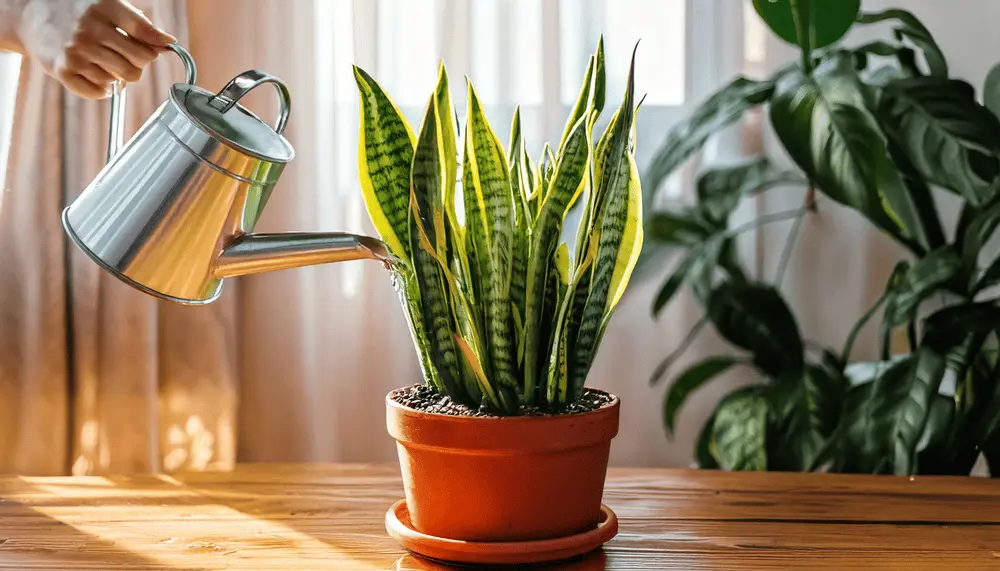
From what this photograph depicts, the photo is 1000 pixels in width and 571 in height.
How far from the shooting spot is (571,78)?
1.81 m

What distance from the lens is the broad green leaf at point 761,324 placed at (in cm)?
150

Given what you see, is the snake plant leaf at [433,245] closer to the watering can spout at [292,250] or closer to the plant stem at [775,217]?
the watering can spout at [292,250]

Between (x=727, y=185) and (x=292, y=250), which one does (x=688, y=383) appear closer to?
(x=727, y=185)

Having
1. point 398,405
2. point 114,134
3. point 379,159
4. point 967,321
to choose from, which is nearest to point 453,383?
point 398,405

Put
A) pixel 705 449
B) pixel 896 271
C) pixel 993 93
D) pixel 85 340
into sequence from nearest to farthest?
pixel 993 93 → pixel 896 271 → pixel 705 449 → pixel 85 340

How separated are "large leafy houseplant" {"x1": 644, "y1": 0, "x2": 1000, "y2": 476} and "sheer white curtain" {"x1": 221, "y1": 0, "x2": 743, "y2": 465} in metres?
0.40

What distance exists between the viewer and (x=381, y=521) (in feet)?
2.48

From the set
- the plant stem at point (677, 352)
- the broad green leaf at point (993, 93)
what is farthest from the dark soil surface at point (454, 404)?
the plant stem at point (677, 352)

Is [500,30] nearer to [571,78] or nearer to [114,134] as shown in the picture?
[571,78]

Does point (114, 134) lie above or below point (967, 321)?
above

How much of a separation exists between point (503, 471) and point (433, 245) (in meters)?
0.17

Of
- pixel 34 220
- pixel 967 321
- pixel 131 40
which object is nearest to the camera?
pixel 131 40

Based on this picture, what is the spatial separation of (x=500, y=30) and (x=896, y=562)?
137 centimetres

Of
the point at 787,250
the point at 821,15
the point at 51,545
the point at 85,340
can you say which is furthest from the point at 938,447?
the point at 85,340
